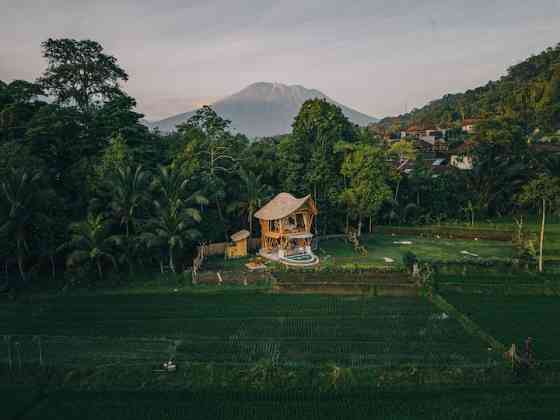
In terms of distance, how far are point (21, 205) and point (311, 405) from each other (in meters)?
16.3

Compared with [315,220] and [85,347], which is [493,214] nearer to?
[315,220]

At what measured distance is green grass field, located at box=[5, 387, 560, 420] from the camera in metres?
10.7

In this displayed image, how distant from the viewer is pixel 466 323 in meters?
16.0

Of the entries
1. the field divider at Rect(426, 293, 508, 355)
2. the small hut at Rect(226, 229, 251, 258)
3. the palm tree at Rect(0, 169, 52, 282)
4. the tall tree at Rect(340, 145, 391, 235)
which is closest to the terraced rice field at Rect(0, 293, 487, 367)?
the field divider at Rect(426, 293, 508, 355)

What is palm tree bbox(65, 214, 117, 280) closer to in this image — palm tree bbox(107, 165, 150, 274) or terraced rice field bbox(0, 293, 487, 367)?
palm tree bbox(107, 165, 150, 274)

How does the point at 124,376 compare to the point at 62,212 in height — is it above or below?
below

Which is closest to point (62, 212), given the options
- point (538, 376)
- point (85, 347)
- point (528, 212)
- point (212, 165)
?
point (212, 165)

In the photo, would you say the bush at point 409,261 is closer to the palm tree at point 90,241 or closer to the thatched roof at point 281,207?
the thatched roof at point 281,207

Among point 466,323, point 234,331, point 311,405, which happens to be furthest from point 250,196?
point 311,405

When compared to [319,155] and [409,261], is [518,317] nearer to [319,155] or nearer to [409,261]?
[409,261]

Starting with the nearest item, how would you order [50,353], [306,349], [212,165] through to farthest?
1. [50,353]
2. [306,349]
3. [212,165]

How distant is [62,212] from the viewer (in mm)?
22500

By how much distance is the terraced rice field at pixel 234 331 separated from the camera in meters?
13.0

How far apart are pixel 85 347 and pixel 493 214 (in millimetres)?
36270
